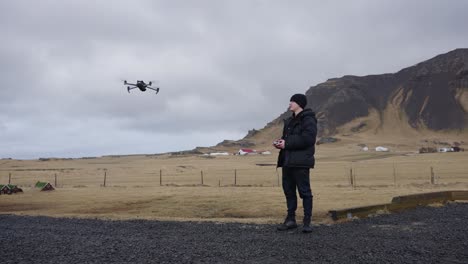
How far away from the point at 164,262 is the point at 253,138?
128014mm

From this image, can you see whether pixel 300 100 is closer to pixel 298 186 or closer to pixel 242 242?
pixel 298 186

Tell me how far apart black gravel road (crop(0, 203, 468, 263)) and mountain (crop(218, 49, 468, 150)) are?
107866 mm

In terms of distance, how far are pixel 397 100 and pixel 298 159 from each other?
12902cm

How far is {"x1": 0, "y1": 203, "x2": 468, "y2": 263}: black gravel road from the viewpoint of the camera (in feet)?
15.3

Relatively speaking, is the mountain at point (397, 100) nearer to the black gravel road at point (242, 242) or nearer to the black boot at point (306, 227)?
the black gravel road at point (242, 242)

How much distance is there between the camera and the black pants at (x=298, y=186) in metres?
6.78

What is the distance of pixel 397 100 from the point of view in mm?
127125

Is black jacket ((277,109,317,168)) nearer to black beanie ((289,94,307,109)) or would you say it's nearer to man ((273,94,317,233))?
man ((273,94,317,233))

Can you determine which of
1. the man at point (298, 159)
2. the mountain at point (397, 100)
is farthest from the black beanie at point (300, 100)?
the mountain at point (397, 100)

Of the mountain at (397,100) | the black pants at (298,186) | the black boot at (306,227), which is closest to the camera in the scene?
the black boot at (306,227)

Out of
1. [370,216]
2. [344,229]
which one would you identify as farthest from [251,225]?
[370,216]

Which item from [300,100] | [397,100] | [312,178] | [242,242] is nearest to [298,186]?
[300,100]

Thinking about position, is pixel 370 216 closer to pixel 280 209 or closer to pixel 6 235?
pixel 280 209

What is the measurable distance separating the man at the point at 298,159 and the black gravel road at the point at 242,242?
42 cm
